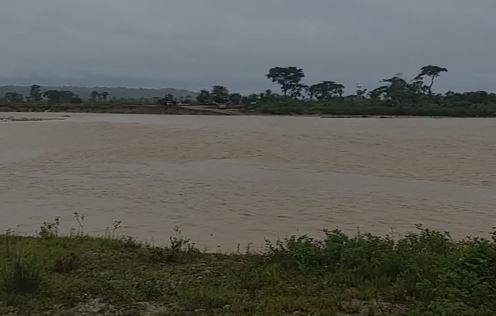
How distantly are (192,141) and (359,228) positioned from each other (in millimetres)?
14859

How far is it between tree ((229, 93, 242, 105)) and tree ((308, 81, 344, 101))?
738 cm

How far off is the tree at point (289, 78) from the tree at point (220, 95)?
580cm

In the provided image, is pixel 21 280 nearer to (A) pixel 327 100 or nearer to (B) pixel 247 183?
(B) pixel 247 183

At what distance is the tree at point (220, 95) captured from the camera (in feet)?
178

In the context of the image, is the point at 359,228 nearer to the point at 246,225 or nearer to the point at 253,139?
the point at 246,225

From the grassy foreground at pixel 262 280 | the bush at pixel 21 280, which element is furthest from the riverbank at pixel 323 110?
the bush at pixel 21 280

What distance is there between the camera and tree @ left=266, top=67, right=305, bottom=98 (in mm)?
60000

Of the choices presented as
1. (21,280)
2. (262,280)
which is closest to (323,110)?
(262,280)

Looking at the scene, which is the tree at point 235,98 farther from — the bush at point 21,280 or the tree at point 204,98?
the bush at point 21,280

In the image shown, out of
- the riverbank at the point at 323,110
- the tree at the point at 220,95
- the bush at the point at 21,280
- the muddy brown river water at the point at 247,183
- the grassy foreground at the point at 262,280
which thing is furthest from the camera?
the tree at the point at 220,95

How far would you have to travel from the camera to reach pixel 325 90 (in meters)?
60.0

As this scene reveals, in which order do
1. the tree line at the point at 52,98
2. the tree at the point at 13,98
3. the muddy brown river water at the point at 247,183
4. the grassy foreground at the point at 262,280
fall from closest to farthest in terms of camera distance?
1. the grassy foreground at the point at 262,280
2. the muddy brown river water at the point at 247,183
3. the tree line at the point at 52,98
4. the tree at the point at 13,98

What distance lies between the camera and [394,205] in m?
12.3

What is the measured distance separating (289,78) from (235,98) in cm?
721
